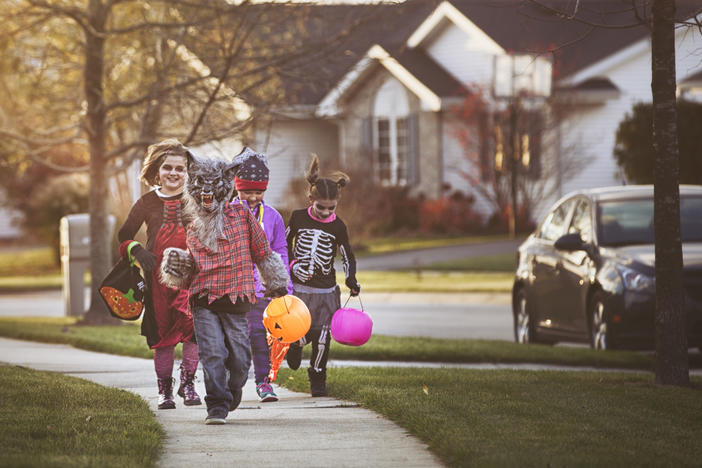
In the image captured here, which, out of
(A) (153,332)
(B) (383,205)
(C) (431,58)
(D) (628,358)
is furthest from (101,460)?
(C) (431,58)

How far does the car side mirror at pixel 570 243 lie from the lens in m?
12.1

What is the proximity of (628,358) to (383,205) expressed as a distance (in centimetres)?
2004

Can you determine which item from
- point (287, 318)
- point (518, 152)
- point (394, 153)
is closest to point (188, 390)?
point (287, 318)

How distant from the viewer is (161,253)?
8156 millimetres

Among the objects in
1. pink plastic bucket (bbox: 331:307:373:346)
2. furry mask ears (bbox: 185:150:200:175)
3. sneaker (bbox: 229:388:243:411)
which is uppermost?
furry mask ears (bbox: 185:150:200:175)

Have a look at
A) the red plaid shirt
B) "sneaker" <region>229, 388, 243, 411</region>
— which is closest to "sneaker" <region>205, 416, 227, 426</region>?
"sneaker" <region>229, 388, 243, 411</region>

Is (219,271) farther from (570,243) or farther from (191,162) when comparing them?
(570,243)

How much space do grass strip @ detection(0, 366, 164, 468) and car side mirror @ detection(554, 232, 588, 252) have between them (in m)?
4.97

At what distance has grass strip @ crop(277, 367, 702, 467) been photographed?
6328 millimetres

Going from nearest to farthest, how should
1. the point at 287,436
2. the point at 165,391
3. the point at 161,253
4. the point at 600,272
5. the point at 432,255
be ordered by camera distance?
the point at 287,436 < the point at 161,253 < the point at 165,391 < the point at 600,272 < the point at 432,255

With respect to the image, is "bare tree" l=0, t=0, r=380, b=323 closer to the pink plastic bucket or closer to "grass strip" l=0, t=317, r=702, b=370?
"grass strip" l=0, t=317, r=702, b=370

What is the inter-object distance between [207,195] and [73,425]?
1539 mm

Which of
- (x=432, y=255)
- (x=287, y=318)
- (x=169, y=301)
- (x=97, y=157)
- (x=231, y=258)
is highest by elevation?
(x=97, y=157)

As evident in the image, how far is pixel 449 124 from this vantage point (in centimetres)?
3250
